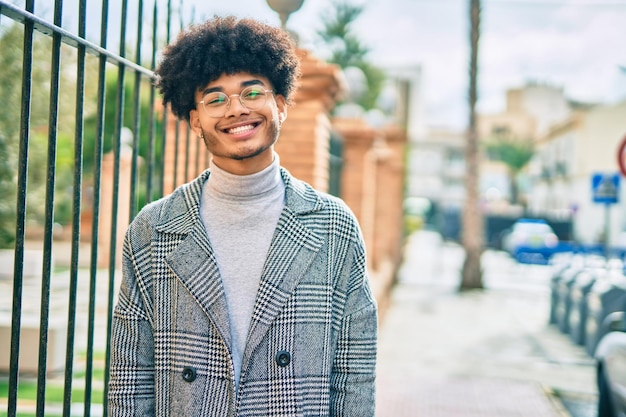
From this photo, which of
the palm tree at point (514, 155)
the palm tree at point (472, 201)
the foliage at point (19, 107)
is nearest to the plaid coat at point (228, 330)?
the foliage at point (19, 107)

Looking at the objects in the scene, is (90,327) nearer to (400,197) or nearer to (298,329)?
(298,329)

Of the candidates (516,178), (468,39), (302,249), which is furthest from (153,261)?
(516,178)

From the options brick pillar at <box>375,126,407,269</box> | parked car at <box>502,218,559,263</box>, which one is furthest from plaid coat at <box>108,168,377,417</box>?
parked car at <box>502,218,559,263</box>

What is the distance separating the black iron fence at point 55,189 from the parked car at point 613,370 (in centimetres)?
303

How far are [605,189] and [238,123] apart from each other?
11.0 meters

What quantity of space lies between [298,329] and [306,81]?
3048 mm

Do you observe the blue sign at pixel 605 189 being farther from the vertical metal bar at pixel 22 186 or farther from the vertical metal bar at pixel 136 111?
the vertical metal bar at pixel 22 186

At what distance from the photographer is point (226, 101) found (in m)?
2.14

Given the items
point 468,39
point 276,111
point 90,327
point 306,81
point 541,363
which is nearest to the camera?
point 276,111

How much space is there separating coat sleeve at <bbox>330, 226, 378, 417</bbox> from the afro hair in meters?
0.65

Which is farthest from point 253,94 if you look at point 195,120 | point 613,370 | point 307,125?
point 613,370

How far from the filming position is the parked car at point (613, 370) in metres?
4.77

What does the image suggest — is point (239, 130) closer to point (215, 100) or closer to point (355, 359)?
point (215, 100)

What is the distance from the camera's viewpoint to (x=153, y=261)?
2.10 meters
